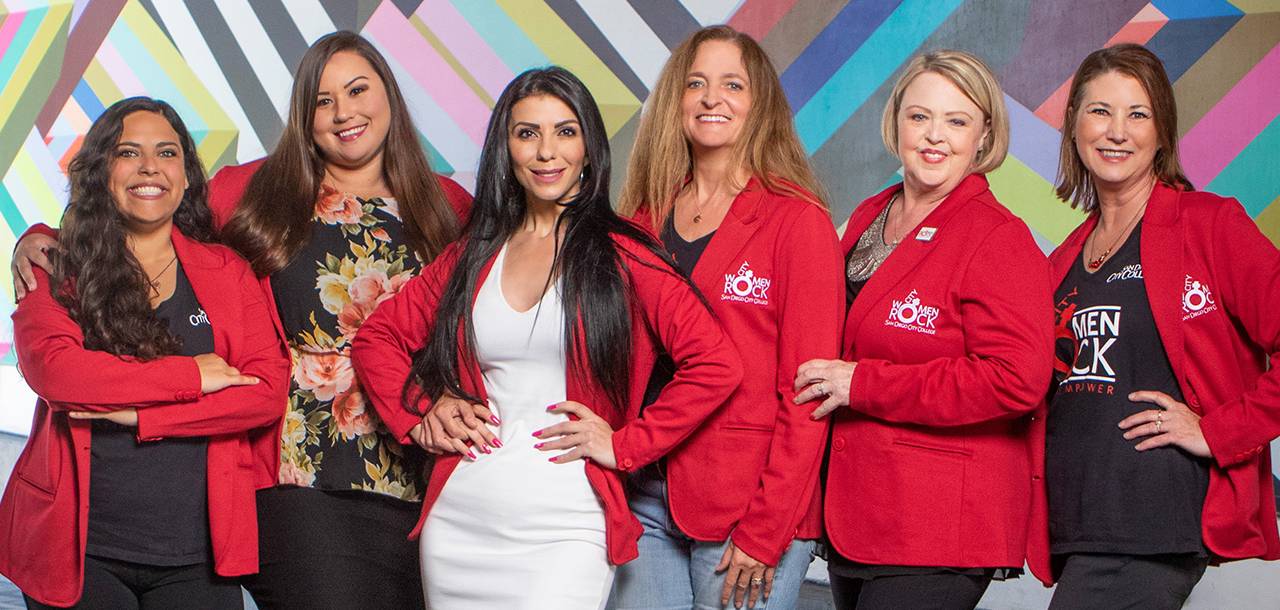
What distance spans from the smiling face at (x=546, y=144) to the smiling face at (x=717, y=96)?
25cm

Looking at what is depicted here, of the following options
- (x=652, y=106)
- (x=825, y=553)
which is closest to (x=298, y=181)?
(x=652, y=106)

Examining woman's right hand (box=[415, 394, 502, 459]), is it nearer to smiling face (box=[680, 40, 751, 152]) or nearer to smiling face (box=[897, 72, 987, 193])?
smiling face (box=[680, 40, 751, 152])

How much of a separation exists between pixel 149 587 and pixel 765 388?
1.30m

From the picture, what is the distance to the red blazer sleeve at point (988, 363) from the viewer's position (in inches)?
83.9

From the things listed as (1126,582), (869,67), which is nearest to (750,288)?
A: (1126,582)

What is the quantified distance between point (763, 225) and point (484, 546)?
79 cm

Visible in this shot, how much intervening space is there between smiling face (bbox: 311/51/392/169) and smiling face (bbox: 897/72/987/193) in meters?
A: 1.22

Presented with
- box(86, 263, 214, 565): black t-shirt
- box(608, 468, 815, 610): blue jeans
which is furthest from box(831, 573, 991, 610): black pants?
box(86, 263, 214, 565): black t-shirt

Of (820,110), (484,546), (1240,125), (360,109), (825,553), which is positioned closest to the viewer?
(484,546)

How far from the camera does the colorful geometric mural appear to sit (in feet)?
13.1

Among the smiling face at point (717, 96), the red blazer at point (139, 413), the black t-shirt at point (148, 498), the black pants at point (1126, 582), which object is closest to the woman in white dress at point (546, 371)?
the smiling face at point (717, 96)

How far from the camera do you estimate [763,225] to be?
2.34m

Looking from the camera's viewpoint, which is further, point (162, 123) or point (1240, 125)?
point (1240, 125)

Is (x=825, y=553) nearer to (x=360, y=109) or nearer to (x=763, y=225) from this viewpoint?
(x=763, y=225)
